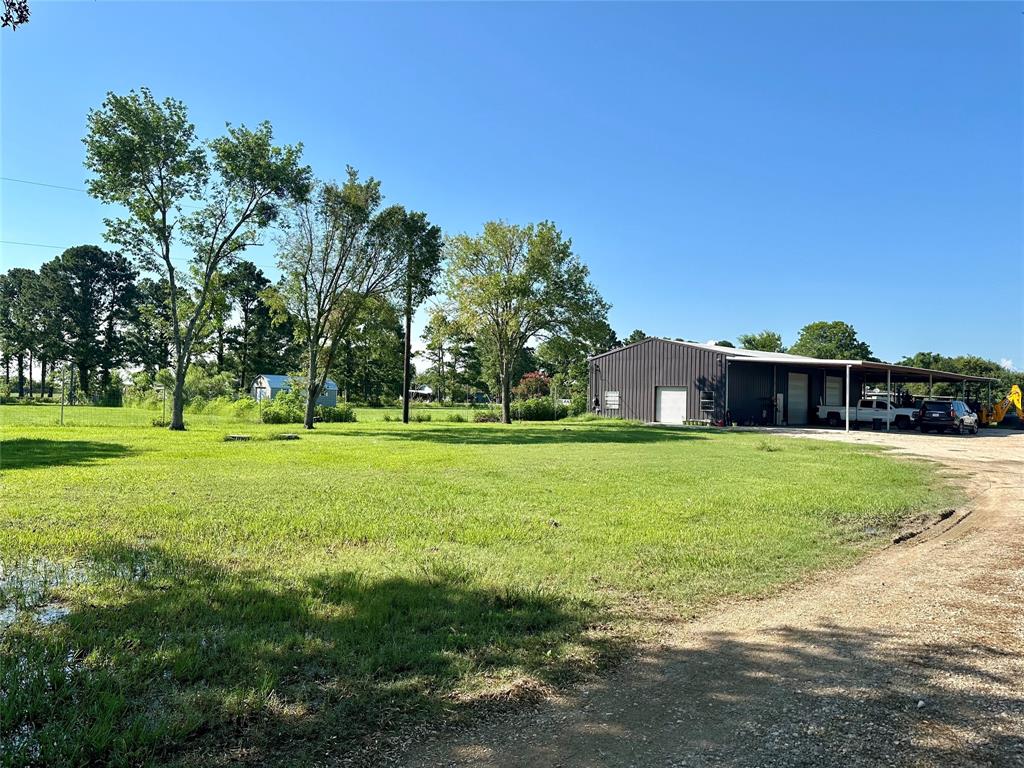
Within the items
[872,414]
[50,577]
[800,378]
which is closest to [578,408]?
[800,378]

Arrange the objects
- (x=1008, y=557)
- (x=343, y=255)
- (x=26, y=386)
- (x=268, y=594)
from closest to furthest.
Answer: (x=268, y=594)
(x=1008, y=557)
(x=343, y=255)
(x=26, y=386)

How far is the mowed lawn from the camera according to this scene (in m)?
2.89

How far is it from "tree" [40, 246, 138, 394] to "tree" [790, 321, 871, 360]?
77.0 meters

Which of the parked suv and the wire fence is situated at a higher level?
the parked suv

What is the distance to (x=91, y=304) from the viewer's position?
58062 millimetres

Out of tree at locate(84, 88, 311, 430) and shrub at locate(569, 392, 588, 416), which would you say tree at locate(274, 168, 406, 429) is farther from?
shrub at locate(569, 392, 588, 416)

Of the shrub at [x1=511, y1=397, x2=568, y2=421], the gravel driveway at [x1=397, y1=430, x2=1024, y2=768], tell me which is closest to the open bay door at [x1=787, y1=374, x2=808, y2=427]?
the shrub at [x1=511, y1=397, x2=568, y2=421]


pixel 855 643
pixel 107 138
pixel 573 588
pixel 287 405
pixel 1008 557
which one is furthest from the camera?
pixel 287 405

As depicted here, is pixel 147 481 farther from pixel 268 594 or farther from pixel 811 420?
pixel 811 420

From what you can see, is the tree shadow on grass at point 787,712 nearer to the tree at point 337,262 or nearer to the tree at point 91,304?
the tree at point 337,262

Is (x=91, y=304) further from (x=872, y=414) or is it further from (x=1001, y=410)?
(x=1001, y=410)

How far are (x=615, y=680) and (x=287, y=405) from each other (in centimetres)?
2908

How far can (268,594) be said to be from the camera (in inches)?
177

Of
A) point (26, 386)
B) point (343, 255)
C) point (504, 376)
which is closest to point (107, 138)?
point (343, 255)
